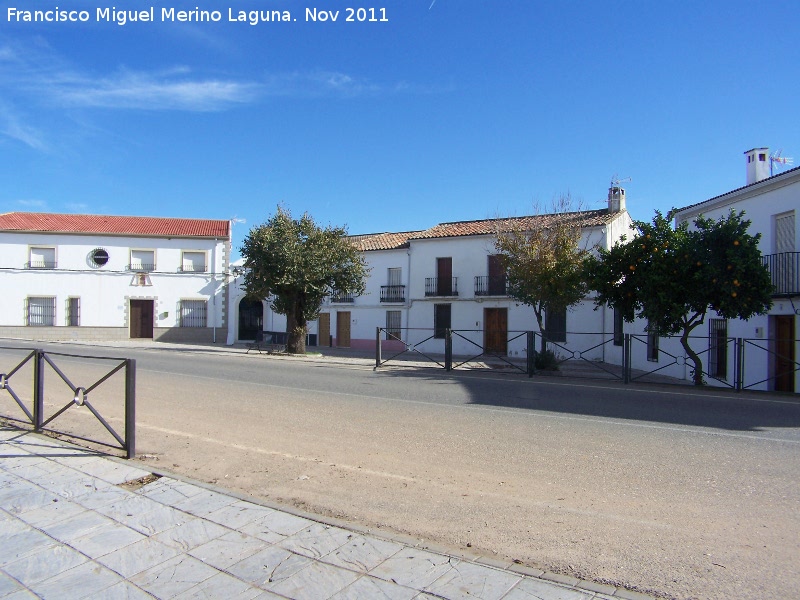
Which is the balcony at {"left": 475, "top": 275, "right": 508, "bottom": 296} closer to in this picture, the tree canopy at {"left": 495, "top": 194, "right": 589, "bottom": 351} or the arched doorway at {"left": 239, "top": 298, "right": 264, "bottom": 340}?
the tree canopy at {"left": 495, "top": 194, "right": 589, "bottom": 351}

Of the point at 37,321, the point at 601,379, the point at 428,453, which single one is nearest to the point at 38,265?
the point at 37,321

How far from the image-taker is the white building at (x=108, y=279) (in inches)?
1351

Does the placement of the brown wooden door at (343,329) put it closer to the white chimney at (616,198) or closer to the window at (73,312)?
the white chimney at (616,198)

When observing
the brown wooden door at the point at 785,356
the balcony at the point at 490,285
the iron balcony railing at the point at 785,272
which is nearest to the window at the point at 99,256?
the balcony at the point at 490,285

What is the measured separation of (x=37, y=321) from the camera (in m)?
34.5

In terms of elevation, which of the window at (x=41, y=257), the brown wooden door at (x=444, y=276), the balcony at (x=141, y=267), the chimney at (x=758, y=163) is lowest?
the brown wooden door at (x=444, y=276)

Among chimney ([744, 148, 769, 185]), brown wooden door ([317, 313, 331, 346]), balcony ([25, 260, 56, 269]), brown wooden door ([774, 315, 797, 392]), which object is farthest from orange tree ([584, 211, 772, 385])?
balcony ([25, 260, 56, 269])

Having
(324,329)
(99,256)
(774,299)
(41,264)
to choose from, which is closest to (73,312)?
(41,264)

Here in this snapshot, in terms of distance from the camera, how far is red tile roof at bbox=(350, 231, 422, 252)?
3244 centimetres

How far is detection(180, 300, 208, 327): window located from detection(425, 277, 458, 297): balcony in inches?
582

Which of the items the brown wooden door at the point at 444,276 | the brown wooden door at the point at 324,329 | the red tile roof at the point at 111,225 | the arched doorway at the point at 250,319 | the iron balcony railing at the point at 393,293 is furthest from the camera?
the arched doorway at the point at 250,319

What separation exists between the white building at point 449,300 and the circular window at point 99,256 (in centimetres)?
1314

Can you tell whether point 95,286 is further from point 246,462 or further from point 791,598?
point 791,598

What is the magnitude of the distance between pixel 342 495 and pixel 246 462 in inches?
64.7
